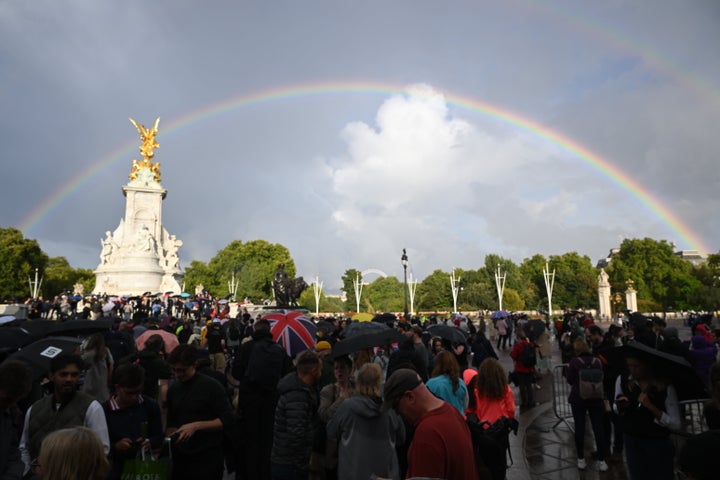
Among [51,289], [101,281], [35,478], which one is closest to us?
[35,478]

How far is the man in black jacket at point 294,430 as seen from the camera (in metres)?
4.36

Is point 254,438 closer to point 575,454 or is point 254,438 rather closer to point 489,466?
point 489,466

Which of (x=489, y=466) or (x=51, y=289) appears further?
(x=51, y=289)

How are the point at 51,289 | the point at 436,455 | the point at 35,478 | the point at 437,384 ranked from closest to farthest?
1. the point at 436,455
2. the point at 35,478
3. the point at 437,384
4. the point at 51,289

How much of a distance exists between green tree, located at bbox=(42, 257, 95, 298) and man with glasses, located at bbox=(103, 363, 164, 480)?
82.5 meters

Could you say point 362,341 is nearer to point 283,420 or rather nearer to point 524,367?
point 283,420

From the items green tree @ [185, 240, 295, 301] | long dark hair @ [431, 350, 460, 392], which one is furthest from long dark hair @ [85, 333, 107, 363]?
green tree @ [185, 240, 295, 301]

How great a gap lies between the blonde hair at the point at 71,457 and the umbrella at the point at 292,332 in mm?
5435

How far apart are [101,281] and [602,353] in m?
49.0

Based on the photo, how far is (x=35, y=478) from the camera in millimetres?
3543

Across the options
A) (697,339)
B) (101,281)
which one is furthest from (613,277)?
(697,339)

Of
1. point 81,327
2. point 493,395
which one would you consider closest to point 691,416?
point 493,395

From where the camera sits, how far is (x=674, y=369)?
4.13 meters

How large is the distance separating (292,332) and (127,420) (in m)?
4.29
